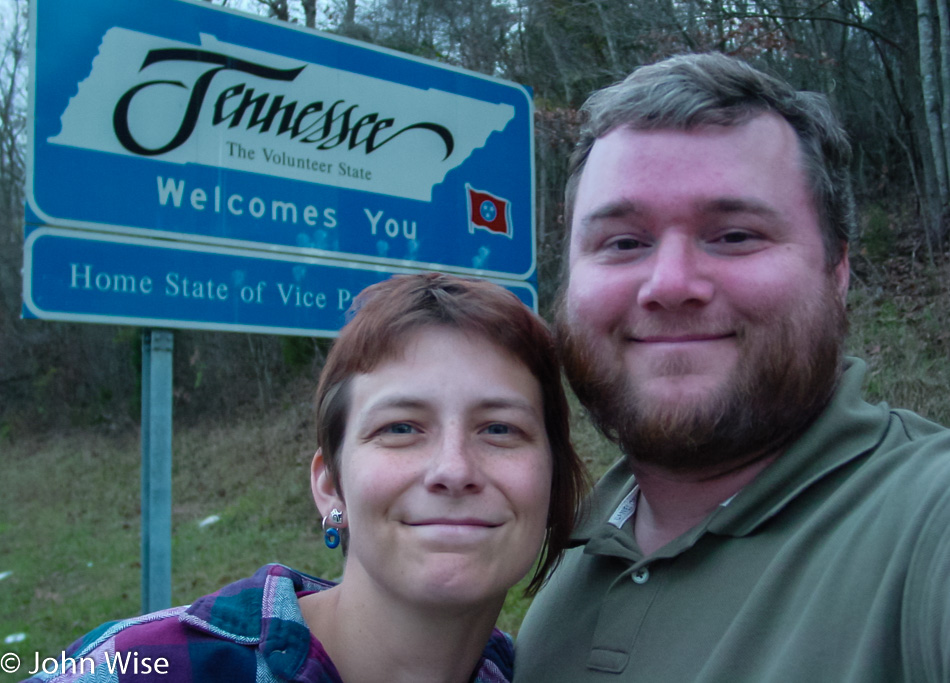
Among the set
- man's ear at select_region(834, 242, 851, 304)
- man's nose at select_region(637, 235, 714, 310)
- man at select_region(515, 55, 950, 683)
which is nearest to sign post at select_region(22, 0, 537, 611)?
man at select_region(515, 55, 950, 683)

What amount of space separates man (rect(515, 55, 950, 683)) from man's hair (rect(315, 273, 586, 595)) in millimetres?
77

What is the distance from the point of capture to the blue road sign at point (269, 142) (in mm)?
2482

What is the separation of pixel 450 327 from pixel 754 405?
62 centimetres

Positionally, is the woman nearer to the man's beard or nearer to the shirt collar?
the man's beard

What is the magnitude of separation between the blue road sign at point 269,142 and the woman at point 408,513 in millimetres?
1238

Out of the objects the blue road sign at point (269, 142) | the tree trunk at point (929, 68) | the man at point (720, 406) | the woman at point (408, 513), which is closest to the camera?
the man at point (720, 406)

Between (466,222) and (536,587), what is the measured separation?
68.4 inches

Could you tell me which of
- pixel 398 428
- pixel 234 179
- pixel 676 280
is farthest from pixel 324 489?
pixel 234 179

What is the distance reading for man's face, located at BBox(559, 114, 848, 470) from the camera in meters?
1.59

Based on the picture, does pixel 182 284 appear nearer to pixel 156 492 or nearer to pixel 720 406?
pixel 156 492

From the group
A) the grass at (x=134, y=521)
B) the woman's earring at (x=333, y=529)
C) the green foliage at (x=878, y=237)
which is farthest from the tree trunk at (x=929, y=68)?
the woman's earring at (x=333, y=529)

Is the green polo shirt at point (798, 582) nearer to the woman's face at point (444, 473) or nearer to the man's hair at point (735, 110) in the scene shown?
the woman's face at point (444, 473)

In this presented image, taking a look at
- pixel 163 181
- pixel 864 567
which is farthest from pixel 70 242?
pixel 864 567

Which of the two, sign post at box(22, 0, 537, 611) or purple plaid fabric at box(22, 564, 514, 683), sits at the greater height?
sign post at box(22, 0, 537, 611)
